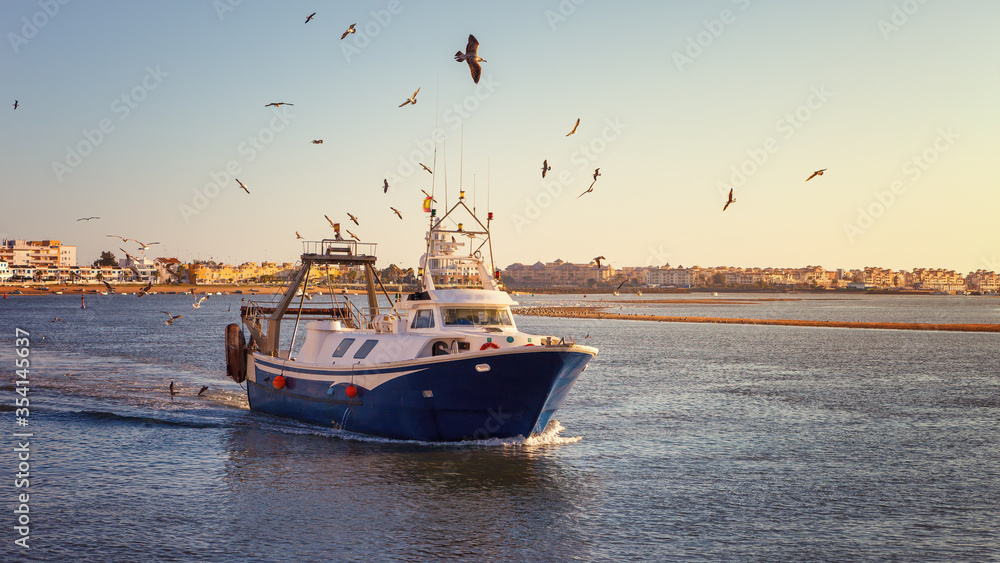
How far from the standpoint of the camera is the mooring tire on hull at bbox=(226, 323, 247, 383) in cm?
3212

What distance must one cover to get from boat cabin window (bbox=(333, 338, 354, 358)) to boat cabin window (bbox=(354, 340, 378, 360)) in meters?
0.86

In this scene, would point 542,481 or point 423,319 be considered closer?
point 542,481

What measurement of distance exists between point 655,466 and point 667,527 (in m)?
5.51

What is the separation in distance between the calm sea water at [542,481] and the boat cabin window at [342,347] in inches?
104

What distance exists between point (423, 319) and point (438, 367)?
10.0 ft

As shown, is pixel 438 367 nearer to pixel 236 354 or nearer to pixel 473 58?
pixel 473 58

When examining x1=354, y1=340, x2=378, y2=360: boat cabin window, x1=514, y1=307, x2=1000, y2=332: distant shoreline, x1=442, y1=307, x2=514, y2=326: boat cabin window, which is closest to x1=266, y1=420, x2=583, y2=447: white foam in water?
x1=354, y1=340, x2=378, y2=360: boat cabin window

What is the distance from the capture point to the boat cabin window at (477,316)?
24375mm

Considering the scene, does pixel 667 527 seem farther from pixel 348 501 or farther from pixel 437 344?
pixel 437 344

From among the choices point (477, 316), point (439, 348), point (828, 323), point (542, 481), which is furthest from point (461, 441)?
point (828, 323)

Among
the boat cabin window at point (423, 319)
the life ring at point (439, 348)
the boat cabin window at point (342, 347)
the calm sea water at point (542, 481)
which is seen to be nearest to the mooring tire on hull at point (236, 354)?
the calm sea water at point (542, 481)

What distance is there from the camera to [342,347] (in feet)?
87.0

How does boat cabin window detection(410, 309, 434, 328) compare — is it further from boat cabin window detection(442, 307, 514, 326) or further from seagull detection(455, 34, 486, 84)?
seagull detection(455, 34, 486, 84)

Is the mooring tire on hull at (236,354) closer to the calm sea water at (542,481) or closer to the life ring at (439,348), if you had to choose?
the calm sea water at (542,481)
